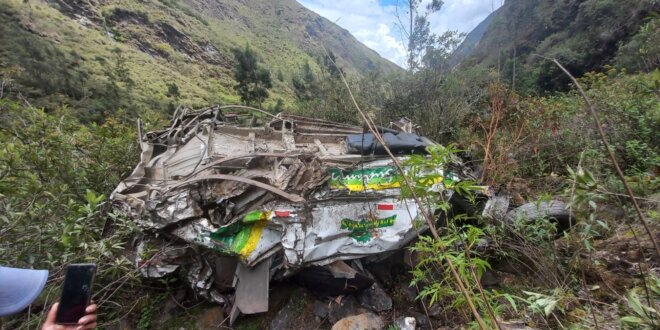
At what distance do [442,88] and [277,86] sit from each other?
36.4 metres

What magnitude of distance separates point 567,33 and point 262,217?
29.8 metres

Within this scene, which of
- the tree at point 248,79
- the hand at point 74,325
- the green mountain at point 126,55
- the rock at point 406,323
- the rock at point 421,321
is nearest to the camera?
the hand at point 74,325

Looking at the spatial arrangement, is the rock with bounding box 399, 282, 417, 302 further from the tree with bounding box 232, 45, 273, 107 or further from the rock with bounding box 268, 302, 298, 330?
the tree with bounding box 232, 45, 273, 107

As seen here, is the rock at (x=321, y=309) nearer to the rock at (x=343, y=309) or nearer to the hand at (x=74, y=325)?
the rock at (x=343, y=309)

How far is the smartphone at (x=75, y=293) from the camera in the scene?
1.40 m

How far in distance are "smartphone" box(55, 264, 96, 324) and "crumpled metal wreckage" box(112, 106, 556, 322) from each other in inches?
59.0

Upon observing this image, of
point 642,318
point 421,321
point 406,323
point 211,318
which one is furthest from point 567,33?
point 211,318

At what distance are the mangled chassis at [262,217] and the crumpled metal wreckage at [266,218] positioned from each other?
11 mm

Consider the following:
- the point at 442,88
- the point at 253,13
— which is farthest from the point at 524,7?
the point at 253,13

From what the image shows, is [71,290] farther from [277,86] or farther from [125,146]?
[277,86]

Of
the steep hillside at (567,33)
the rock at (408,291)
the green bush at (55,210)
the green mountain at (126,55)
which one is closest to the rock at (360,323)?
the rock at (408,291)

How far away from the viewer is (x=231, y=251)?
2979 millimetres

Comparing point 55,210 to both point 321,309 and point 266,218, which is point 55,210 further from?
point 321,309

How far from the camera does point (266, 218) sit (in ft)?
9.89
